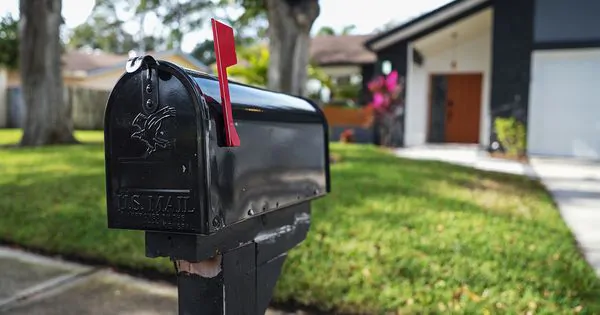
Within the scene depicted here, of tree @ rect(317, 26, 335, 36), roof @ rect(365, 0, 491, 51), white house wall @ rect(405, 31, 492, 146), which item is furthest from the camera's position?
tree @ rect(317, 26, 335, 36)

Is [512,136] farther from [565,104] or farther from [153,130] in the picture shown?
[153,130]

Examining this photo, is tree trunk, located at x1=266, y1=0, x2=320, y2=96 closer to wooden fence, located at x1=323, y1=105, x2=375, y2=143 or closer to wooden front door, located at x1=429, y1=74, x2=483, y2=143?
wooden fence, located at x1=323, y1=105, x2=375, y2=143

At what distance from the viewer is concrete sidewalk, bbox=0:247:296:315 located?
2965 mm

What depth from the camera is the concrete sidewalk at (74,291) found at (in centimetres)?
296

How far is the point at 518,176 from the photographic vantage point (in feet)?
26.7

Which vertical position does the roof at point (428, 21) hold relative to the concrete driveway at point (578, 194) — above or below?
above

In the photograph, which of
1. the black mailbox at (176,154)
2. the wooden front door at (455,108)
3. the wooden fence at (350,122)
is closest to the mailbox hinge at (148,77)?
the black mailbox at (176,154)

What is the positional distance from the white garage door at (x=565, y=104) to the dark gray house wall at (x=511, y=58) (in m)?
0.34

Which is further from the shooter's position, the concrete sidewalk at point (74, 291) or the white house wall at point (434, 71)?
the white house wall at point (434, 71)

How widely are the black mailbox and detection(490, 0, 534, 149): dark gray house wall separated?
38.1 feet

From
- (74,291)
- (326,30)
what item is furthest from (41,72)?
(326,30)

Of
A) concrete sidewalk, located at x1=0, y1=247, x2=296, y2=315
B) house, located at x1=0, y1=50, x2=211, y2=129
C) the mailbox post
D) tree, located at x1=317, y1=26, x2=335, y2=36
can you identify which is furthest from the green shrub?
tree, located at x1=317, y1=26, x2=335, y2=36

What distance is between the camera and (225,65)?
143 cm

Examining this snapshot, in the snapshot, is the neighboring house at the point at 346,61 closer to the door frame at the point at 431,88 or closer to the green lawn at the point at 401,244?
the door frame at the point at 431,88
